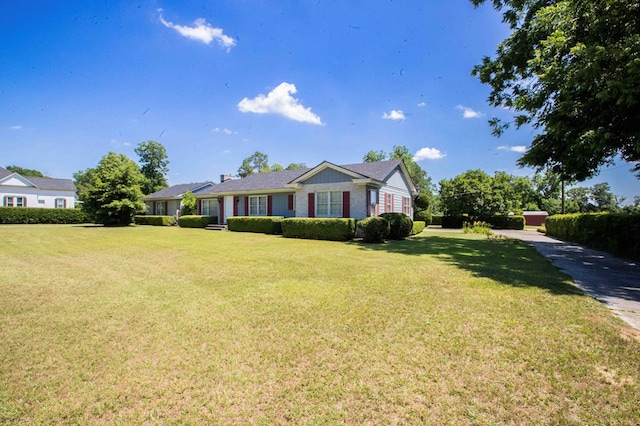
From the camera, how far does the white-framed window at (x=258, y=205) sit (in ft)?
68.9

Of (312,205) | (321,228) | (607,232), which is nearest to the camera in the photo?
(607,232)

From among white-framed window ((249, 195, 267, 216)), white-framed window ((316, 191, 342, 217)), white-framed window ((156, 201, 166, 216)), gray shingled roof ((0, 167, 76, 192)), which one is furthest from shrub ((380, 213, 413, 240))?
gray shingled roof ((0, 167, 76, 192))

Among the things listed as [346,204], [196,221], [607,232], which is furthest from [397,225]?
[196,221]

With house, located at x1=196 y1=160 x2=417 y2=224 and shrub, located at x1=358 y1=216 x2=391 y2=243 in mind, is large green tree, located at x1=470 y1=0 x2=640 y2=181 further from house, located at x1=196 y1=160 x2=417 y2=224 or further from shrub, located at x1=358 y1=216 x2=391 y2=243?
house, located at x1=196 y1=160 x2=417 y2=224

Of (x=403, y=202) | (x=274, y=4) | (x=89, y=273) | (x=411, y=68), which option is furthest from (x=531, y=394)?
(x=403, y=202)

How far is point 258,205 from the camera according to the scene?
21297 millimetres

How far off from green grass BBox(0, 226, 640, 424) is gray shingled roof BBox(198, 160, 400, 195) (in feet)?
39.8

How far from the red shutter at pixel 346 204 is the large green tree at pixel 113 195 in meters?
20.5

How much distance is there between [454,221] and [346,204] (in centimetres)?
1967

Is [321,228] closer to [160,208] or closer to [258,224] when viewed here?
[258,224]

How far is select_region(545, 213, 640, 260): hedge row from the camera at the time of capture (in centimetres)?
947

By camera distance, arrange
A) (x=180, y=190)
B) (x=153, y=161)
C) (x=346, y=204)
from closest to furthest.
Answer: (x=346, y=204) < (x=180, y=190) < (x=153, y=161)

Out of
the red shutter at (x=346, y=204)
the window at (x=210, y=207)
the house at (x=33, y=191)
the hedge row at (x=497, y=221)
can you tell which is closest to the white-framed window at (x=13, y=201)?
the house at (x=33, y=191)

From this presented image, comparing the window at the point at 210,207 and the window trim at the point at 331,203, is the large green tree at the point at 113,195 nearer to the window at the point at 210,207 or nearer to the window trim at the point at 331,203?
the window at the point at 210,207
